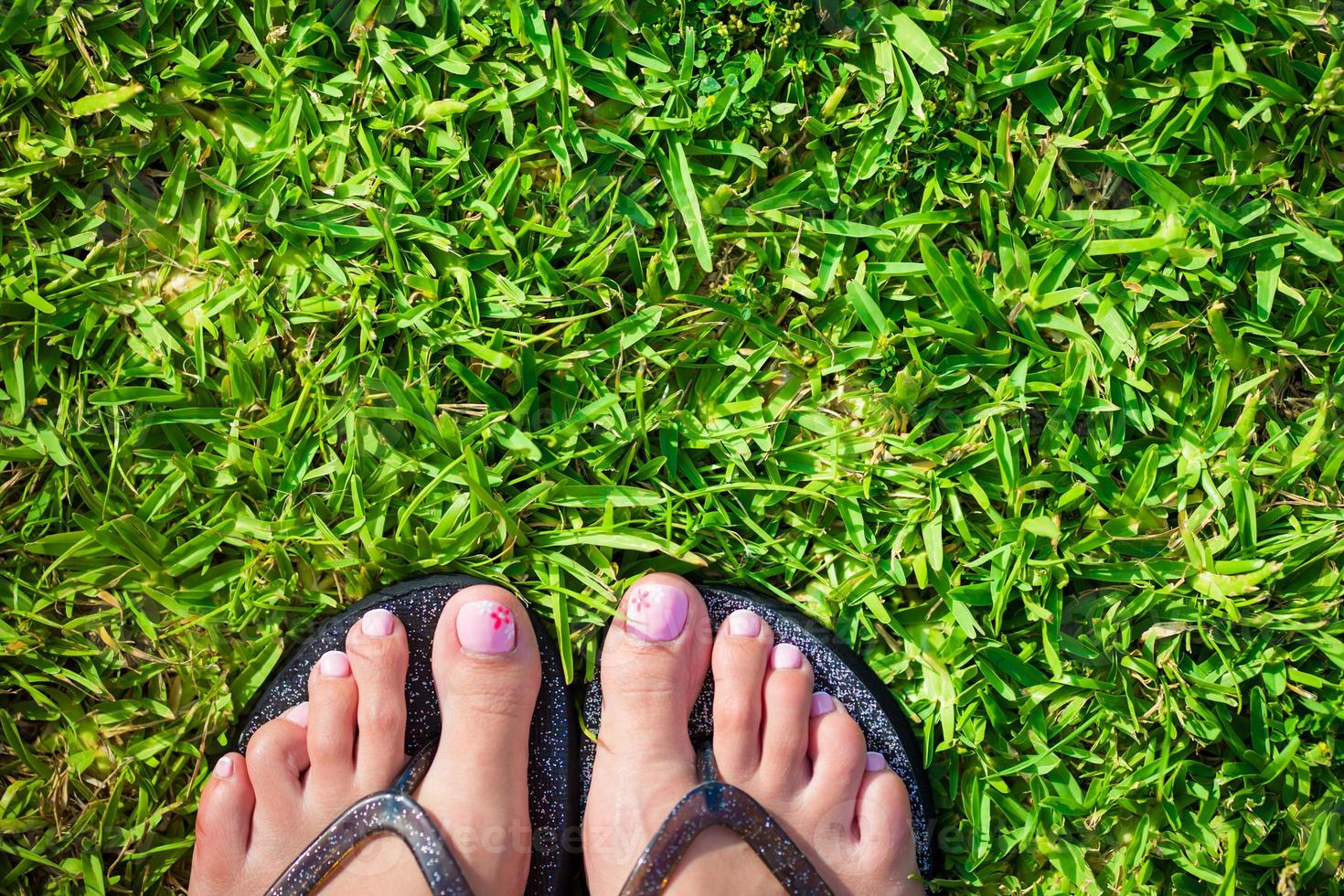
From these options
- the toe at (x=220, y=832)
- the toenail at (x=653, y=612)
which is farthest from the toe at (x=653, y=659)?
the toe at (x=220, y=832)

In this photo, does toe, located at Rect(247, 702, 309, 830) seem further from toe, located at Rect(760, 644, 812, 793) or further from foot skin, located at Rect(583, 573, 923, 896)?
toe, located at Rect(760, 644, 812, 793)

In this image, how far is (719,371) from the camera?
1.68 m

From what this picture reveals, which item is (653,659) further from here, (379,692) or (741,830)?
(379,692)

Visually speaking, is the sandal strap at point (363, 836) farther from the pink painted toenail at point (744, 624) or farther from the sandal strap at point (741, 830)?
the pink painted toenail at point (744, 624)

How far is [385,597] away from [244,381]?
0.48m

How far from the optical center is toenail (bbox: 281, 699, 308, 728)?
1.73 metres

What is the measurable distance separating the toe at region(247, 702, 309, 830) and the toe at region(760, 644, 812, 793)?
913 mm

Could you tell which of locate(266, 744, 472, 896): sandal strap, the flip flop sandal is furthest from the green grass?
locate(266, 744, 472, 896): sandal strap

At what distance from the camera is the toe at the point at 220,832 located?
1.66m

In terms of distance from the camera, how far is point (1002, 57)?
1679 mm

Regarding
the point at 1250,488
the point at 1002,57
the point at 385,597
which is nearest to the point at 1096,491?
the point at 1250,488

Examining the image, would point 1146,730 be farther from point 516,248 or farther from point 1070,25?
point 516,248

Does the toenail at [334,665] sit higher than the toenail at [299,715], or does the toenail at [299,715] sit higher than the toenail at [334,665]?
the toenail at [334,665]

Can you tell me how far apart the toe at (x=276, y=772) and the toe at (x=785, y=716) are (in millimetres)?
913
